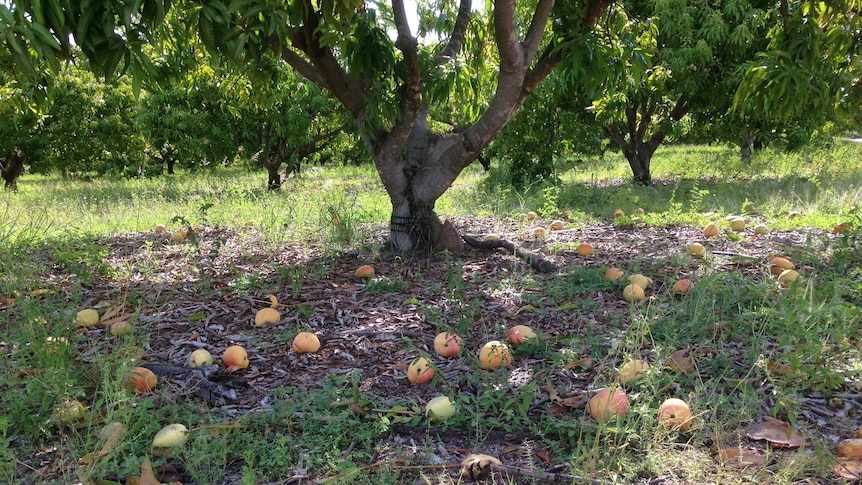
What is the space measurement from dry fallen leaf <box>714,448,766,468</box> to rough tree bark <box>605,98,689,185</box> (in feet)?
28.0

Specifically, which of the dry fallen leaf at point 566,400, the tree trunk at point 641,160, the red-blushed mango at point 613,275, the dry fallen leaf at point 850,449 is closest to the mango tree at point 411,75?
the red-blushed mango at point 613,275

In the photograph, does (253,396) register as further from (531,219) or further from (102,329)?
(531,219)

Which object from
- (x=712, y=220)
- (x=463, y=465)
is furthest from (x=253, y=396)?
(x=712, y=220)

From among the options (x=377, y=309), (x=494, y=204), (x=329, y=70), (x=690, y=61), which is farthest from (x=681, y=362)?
(x=690, y=61)

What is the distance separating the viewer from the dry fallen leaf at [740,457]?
179 cm

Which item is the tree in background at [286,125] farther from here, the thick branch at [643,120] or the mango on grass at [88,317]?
the mango on grass at [88,317]

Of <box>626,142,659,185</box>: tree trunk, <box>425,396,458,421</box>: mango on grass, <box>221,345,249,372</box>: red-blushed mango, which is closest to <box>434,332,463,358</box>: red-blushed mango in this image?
<box>425,396,458,421</box>: mango on grass

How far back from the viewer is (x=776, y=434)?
1950 millimetres

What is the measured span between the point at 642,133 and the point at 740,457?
→ 907 centimetres

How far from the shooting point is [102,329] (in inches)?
117

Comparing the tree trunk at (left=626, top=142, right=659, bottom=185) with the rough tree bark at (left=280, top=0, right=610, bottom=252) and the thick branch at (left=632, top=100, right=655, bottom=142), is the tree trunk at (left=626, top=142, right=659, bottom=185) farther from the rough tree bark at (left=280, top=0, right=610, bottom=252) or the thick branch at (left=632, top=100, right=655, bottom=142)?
the rough tree bark at (left=280, top=0, right=610, bottom=252)

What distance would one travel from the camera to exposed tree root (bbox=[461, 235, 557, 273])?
3.96 meters

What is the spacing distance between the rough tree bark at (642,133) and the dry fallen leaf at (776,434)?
832cm

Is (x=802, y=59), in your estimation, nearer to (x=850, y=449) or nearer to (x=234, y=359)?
(x=850, y=449)
